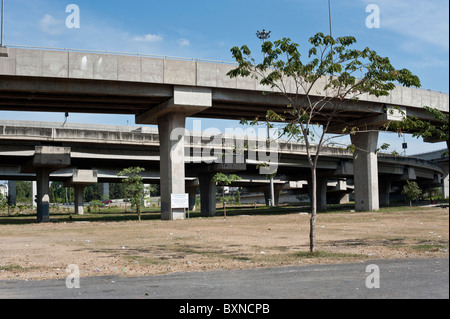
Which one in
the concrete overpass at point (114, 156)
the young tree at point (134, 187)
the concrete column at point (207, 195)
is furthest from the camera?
the concrete column at point (207, 195)

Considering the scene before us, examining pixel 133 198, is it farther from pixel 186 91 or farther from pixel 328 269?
pixel 328 269

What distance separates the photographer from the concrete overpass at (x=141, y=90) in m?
34.2

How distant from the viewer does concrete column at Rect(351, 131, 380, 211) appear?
159ft

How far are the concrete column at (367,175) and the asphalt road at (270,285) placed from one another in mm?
36803

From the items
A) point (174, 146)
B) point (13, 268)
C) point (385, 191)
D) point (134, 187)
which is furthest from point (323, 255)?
point (385, 191)

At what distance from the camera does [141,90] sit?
121ft

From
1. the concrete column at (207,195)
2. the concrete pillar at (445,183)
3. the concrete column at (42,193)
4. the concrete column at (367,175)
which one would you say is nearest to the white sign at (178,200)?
the concrete column at (42,193)

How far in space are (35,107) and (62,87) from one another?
6748mm

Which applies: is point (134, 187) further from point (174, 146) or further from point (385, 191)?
point (385, 191)

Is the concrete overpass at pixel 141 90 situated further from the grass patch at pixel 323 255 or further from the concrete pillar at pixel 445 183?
the concrete pillar at pixel 445 183

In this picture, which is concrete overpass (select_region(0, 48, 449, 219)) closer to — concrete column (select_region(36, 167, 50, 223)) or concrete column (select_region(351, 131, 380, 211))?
concrete column (select_region(351, 131, 380, 211))

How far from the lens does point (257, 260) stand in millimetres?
14688

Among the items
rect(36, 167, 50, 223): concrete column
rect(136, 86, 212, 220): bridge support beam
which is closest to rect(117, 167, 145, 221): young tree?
rect(136, 86, 212, 220): bridge support beam
